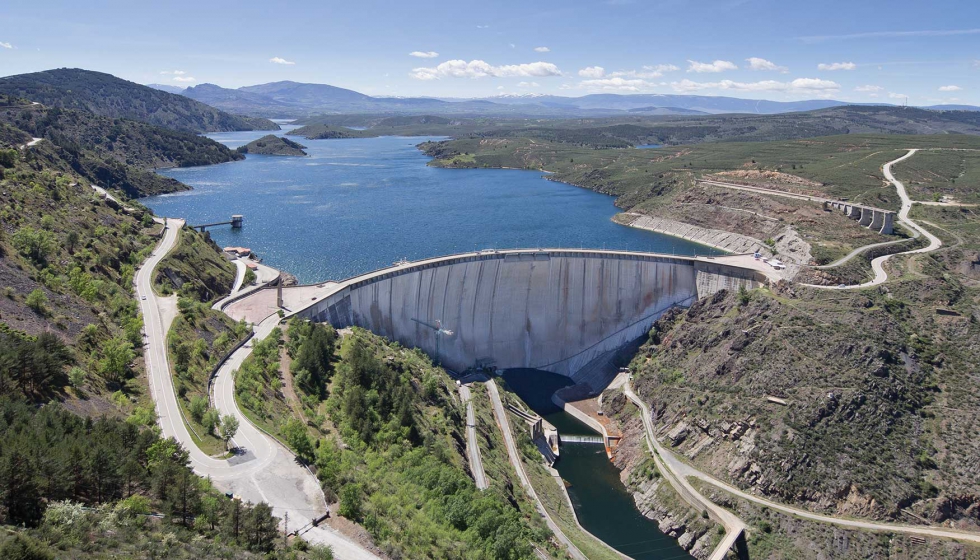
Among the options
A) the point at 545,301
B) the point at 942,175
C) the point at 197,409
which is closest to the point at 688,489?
the point at 545,301

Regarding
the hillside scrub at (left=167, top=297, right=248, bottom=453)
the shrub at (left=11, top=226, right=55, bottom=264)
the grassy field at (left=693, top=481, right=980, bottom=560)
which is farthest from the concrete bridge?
the shrub at (left=11, top=226, right=55, bottom=264)

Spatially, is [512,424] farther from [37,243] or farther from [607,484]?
[37,243]

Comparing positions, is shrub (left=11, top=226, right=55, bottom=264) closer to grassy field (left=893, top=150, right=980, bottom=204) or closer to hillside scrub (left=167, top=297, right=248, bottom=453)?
hillside scrub (left=167, top=297, right=248, bottom=453)

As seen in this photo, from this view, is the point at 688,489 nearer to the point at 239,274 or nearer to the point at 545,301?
the point at 545,301

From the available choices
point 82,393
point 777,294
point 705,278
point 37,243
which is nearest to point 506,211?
point 705,278

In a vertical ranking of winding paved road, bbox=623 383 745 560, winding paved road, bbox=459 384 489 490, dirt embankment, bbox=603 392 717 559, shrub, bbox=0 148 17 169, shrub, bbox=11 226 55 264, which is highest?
shrub, bbox=0 148 17 169

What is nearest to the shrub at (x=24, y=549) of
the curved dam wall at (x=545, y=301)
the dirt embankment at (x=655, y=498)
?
the dirt embankment at (x=655, y=498)
